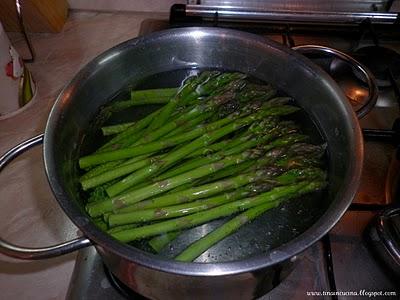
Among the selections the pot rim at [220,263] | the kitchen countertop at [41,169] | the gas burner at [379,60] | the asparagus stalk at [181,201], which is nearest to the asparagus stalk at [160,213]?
the asparagus stalk at [181,201]

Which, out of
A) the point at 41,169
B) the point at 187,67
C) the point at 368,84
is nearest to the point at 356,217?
the point at 368,84

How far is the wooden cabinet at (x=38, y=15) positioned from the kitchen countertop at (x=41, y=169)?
0.09ft

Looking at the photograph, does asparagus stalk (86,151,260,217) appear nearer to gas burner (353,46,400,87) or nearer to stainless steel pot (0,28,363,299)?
stainless steel pot (0,28,363,299)

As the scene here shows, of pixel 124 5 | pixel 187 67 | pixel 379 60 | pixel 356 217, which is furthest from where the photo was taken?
pixel 124 5

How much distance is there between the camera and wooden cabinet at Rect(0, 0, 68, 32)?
1.01 m

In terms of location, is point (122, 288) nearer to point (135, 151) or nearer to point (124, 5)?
point (135, 151)

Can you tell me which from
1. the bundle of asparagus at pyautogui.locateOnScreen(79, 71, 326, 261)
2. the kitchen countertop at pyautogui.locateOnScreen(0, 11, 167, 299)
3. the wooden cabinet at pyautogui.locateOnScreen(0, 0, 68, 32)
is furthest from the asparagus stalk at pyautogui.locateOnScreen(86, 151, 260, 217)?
the wooden cabinet at pyautogui.locateOnScreen(0, 0, 68, 32)

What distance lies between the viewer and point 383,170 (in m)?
0.72

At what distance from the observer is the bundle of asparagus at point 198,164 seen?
1.83 ft

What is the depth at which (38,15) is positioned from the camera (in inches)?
41.5

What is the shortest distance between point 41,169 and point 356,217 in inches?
28.0

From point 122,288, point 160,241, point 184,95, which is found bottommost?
point 122,288

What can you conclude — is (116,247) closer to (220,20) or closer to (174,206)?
(174,206)

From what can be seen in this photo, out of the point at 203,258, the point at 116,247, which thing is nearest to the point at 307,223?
the point at 203,258
